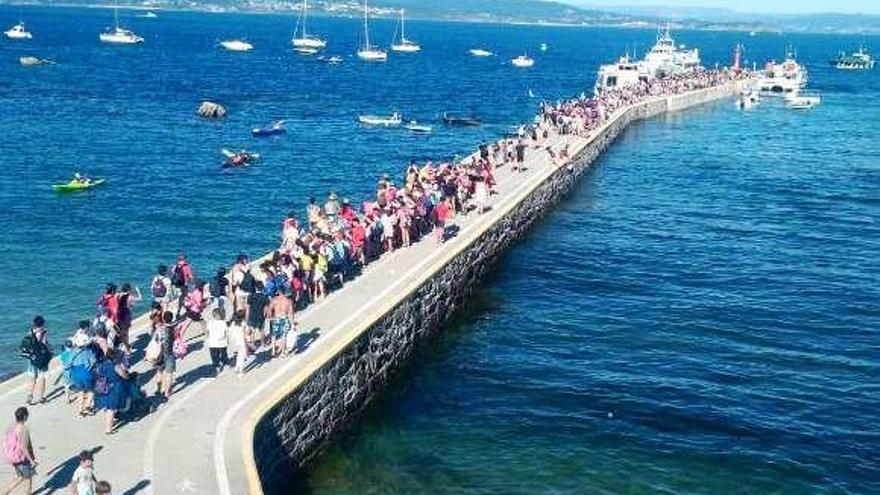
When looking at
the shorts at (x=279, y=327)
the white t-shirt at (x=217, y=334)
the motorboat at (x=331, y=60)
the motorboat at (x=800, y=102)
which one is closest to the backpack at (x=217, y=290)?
the shorts at (x=279, y=327)

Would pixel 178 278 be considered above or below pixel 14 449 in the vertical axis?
above

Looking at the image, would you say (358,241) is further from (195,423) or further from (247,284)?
(195,423)

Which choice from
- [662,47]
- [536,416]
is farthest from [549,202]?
[662,47]

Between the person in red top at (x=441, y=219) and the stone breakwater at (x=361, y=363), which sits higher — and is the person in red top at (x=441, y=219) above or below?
above

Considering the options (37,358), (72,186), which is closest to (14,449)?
(37,358)

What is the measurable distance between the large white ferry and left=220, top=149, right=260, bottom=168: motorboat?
48087mm

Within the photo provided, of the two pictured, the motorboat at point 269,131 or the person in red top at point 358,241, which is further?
the motorboat at point 269,131

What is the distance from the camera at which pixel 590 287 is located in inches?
1443

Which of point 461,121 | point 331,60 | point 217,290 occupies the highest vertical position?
point 331,60

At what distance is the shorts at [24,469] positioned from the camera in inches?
623

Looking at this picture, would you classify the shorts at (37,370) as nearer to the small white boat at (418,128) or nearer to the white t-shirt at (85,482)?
the white t-shirt at (85,482)

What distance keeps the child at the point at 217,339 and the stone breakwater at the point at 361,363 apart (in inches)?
66.2

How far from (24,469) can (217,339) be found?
5.61 m

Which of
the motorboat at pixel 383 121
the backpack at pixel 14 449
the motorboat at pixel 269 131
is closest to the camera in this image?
the backpack at pixel 14 449
